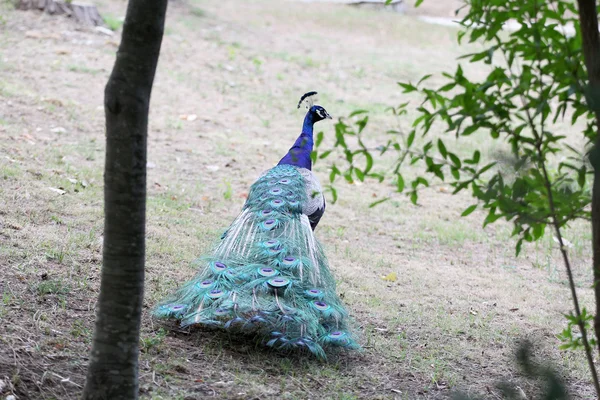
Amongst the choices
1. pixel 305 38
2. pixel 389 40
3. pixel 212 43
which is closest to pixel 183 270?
pixel 212 43

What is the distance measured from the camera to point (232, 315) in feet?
13.1

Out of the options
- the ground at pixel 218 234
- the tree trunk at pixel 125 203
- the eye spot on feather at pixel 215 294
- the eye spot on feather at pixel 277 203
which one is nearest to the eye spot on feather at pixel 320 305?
the ground at pixel 218 234

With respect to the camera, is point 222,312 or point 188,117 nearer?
point 222,312

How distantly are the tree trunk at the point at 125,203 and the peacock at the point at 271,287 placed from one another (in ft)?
3.41

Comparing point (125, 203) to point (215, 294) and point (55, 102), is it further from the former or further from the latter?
point (55, 102)

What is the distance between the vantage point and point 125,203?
2.87 metres

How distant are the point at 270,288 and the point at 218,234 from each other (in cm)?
242

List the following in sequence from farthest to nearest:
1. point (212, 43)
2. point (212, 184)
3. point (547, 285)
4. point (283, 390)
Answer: point (212, 43), point (212, 184), point (547, 285), point (283, 390)

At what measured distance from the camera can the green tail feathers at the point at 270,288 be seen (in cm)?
404

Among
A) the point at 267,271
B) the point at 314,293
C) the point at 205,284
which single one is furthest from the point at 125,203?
the point at 314,293

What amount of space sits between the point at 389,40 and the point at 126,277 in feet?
50.0

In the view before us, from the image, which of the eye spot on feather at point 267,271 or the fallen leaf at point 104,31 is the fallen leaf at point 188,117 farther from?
the eye spot on feather at point 267,271

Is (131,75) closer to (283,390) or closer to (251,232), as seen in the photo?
(283,390)

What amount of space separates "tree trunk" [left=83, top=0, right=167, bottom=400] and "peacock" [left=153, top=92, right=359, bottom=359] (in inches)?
40.9
